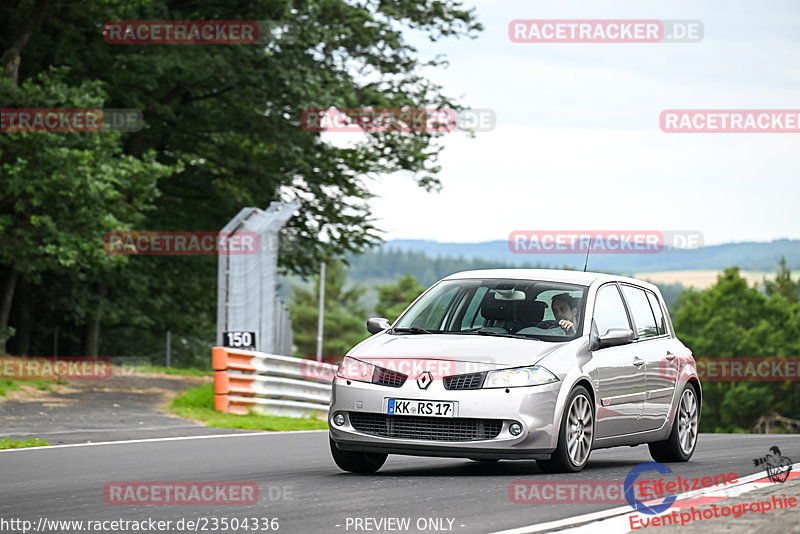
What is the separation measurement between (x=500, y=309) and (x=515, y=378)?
52.7 inches

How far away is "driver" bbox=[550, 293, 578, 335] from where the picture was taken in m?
10.4

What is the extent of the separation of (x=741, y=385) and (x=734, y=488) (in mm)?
88708

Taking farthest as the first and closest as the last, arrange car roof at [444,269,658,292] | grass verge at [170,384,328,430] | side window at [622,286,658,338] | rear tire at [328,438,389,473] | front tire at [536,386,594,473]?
grass verge at [170,384,328,430]
side window at [622,286,658,338]
car roof at [444,269,658,292]
rear tire at [328,438,389,473]
front tire at [536,386,594,473]

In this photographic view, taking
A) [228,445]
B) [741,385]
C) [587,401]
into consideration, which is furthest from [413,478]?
[741,385]

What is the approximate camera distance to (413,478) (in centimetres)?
970

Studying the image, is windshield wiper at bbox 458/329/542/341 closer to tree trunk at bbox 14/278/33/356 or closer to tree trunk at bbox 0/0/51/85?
tree trunk at bbox 0/0/51/85

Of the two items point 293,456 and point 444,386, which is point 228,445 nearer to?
point 293,456

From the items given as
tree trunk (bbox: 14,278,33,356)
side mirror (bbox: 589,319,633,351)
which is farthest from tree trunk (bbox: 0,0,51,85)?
side mirror (bbox: 589,319,633,351)

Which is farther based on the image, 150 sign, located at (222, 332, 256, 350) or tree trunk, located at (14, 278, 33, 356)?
tree trunk, located at (14, 278, 33, 356)

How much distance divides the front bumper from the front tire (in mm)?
144

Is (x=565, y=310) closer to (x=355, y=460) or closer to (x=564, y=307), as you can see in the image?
(x=564, y=307)

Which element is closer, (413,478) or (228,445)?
(413,478)

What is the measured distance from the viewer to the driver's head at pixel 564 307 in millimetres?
10523

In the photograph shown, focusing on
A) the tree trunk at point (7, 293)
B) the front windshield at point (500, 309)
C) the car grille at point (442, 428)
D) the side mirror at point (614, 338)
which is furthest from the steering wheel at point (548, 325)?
the tree trunk at point (7, 293)
